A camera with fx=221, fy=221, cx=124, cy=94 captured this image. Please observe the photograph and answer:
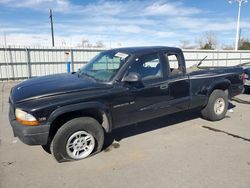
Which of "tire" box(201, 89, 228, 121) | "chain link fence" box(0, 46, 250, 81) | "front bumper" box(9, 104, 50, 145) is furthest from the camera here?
"chain link fence" box(0, 46, 250, 81)

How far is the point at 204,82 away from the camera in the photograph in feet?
16.8

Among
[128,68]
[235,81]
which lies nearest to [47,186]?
[128,68]

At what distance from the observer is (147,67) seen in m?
4.34

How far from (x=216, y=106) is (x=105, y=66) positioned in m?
3.06

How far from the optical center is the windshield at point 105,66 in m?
4.07

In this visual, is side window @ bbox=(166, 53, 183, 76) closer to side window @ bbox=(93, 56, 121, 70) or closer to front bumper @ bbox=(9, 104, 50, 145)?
side window @ bbox=(93, 56, 121, 70)

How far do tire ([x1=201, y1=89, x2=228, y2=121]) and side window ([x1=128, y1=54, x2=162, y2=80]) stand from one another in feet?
5.98

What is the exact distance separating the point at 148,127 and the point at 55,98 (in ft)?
8.42

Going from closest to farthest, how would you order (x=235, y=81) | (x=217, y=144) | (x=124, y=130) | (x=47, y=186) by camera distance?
(x=47, y=186)
(x=217, y=144)
(x=124, y=130)
(x=235, y=81)

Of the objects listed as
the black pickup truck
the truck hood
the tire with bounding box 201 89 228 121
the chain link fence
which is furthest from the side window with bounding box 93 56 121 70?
the chain link fence

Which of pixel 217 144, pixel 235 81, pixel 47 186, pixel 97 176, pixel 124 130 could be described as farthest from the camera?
pixel 235 81

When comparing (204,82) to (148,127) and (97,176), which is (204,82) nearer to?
(148,127)

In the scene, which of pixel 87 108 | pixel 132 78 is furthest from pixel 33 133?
pixel 132 78

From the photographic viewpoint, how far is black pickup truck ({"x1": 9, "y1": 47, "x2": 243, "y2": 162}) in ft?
10.8
